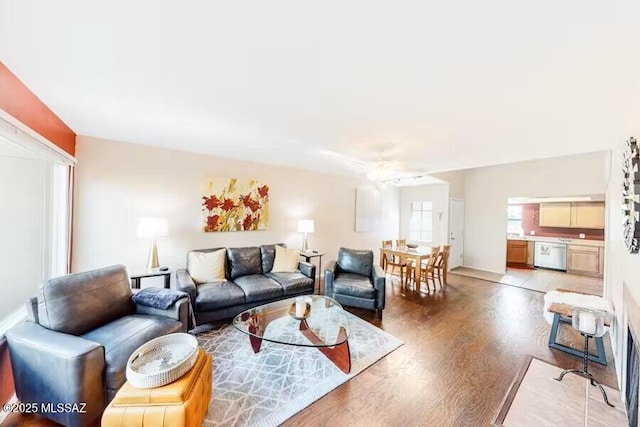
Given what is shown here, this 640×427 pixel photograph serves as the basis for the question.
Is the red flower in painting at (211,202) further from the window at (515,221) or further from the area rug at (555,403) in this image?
the window at (515,221)

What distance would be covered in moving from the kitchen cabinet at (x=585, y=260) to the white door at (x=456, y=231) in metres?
2.60

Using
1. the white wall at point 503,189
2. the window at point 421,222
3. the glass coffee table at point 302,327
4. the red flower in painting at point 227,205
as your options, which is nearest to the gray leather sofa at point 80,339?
the glass coffee table at point 302,327

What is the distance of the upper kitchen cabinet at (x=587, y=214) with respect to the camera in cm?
618

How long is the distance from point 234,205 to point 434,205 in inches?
201

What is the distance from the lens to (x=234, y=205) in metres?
4.14

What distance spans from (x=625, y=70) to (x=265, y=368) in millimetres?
3361

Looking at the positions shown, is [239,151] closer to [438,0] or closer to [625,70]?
[438,0]

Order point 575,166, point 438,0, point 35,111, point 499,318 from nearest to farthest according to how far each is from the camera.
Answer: point 438,0 < point 35,111 < point 499,318 < point 575,166

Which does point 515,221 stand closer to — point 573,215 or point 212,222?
point 573,215

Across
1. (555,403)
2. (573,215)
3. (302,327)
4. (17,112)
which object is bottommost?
(555,403)

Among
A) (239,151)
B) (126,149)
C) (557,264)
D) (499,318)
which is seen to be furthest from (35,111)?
(557,264)

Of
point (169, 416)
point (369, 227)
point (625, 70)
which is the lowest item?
point (169, 416)

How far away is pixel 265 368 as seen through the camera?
228 centimetres

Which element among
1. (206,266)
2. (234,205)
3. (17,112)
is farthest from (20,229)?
(234,205)
